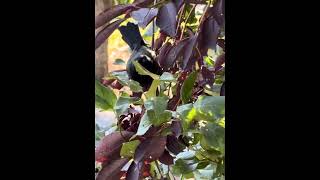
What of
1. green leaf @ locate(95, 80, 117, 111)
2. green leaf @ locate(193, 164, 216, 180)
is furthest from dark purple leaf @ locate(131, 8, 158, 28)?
green leaf @ locate(193, 164, 216, 180)

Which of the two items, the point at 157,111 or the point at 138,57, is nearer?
the point at 157,111

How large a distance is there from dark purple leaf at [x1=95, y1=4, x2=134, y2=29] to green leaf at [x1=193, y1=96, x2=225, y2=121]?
0.53ft

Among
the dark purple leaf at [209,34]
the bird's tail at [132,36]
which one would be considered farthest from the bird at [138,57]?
the dark purple leaf at [209,34]

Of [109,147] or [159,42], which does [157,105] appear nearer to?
[109,147]

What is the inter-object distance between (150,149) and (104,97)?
97 mm

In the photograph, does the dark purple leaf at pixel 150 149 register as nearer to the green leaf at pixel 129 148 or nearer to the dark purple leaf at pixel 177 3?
the green leaf at pixel 129 148

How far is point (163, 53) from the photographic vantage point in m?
0.73

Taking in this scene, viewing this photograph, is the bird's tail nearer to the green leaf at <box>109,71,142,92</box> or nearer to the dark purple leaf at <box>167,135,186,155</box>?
the green leaf at <box>109,71,142,92</box>


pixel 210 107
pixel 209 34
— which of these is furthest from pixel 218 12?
pixel 210 107
